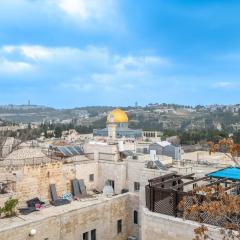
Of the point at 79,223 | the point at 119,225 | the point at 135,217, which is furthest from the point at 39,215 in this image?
the point at 135,217

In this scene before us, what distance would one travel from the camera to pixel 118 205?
21.3m

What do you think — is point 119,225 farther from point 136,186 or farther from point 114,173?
point 114,173

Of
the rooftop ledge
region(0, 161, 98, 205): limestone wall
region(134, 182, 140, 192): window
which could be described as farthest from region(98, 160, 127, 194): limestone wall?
the rooftop ledge

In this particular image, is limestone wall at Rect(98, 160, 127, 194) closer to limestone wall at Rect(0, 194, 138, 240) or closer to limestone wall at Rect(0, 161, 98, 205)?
limestone wall at Rect(0, 161, 98, 205)

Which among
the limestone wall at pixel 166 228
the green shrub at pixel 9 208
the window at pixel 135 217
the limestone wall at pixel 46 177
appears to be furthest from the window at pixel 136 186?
the limestone wall at pixel 166 228

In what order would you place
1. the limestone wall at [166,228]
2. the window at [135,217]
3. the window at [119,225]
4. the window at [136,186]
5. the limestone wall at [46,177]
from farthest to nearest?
the window at [136,186] → the limestone wall at [46,177] → the window at [135,217] → the window at [119,225] → the limestone wall at [166,228]

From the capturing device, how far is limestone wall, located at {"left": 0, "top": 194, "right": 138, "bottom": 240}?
1631cm

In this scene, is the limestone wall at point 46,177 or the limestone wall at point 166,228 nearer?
the limestone wall at point 166,228

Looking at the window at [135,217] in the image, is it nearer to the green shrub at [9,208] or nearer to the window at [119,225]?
the window at [119,225]

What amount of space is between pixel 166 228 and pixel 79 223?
745 centimetres

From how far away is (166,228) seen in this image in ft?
41.0

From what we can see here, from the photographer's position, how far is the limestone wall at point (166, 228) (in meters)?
11.9

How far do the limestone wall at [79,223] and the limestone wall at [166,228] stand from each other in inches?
221

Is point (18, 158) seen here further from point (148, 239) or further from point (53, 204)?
point (148, 239)
